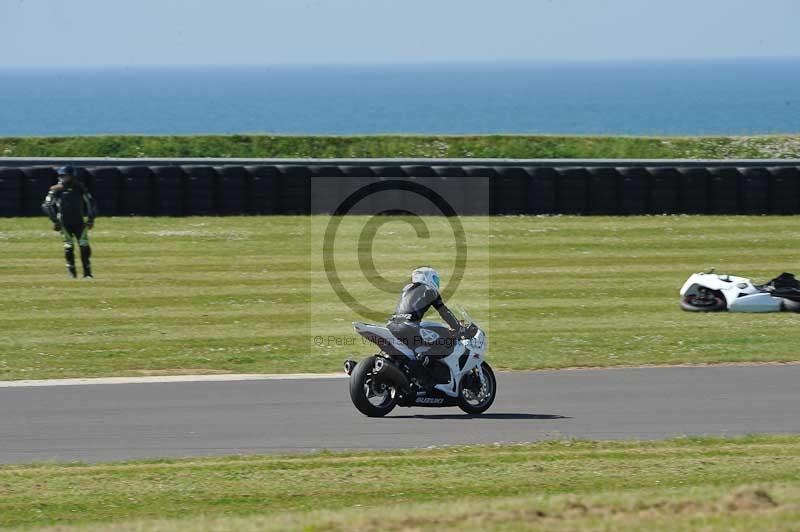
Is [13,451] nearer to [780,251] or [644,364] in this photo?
[644,364]

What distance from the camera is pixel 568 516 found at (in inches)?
331

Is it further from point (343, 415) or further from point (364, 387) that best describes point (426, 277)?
point (343, 415)

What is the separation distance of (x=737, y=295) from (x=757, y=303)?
1.07ft

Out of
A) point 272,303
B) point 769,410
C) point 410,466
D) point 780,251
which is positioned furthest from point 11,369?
point 780,251

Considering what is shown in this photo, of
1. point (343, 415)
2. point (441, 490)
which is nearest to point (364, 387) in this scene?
point (343, 415)

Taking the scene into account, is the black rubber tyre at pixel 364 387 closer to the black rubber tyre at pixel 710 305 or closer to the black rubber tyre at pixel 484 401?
the black rubber tyre at pixel 484 401

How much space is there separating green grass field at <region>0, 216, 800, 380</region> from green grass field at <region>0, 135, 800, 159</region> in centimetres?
581

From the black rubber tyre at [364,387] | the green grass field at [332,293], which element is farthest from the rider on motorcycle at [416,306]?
the green grass field at [332,293]

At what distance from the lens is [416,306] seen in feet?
42.7

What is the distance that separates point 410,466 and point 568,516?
2553 millimetres

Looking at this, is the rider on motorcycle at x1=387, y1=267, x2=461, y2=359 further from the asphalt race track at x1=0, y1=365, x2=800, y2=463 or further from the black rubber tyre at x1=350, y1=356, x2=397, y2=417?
the asphalt race track at x1=0, y1=365, x2=800, y2=463

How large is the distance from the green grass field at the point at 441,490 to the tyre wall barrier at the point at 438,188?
54.3 feet

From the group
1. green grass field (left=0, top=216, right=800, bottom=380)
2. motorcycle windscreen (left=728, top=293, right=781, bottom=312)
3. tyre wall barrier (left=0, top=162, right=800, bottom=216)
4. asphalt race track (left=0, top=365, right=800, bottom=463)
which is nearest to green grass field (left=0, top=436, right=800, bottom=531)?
asphalt race track (left=0, top=365, right=800, bottom=463)

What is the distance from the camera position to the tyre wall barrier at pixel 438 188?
2728 cm
